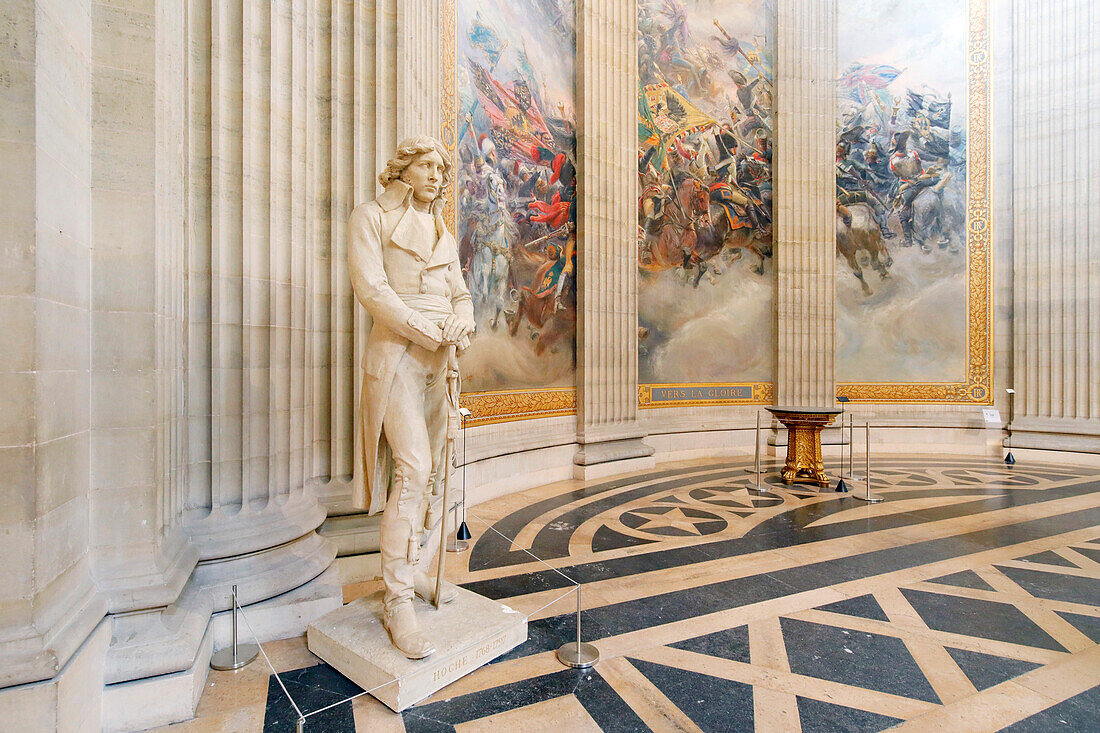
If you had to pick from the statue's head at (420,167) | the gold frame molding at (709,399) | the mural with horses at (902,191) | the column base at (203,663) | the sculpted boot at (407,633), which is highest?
the mural with horses at (902,191)

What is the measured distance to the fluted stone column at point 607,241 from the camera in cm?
780

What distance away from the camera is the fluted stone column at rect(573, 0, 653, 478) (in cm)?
780

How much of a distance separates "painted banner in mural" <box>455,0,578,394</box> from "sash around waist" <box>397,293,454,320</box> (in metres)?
3.49

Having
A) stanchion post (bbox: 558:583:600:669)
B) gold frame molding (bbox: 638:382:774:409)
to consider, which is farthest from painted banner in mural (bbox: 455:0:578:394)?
stanchion post (bbox: 558:583:600:669)

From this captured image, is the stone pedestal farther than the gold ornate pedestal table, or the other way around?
the gold ornate pedestal table

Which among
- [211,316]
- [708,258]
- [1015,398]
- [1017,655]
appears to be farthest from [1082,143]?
[211,316]

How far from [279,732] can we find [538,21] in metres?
7.86

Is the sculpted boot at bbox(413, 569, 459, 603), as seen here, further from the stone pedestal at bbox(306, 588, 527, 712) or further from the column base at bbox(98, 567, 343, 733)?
the column base at bbox(98, 567, 343, 733)

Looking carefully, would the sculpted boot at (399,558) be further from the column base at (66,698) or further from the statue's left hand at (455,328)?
the column base at (66,698)

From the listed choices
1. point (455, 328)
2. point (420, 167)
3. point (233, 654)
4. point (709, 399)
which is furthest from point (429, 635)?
point (709, 399)

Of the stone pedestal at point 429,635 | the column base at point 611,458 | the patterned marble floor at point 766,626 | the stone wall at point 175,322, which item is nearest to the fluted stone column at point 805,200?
the column base at point 611,458

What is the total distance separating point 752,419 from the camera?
9.70 m

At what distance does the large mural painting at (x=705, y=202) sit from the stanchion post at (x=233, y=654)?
684cm

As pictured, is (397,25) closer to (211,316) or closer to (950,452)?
(211,316)
